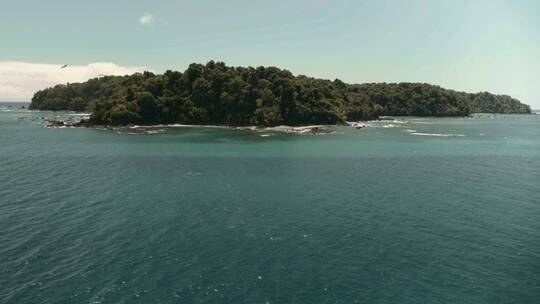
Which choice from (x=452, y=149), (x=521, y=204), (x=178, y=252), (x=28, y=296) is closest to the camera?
(x=28, y=296)

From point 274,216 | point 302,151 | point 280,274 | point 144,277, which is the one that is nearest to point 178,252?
point 144,277

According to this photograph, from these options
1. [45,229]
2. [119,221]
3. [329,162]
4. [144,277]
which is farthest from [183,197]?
[329,162]

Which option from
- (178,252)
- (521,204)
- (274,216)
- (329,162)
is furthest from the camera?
(329,162)

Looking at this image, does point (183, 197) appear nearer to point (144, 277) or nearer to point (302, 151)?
point (144, 277)

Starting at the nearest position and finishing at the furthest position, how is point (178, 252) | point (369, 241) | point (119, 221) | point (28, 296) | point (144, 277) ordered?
point (28, 296)
point (144, 277)
point (178, 252)
point (369, 241)
point (119, 221)

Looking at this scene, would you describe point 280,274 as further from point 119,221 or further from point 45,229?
point 45,229

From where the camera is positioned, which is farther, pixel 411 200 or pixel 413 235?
pixel 411 200
